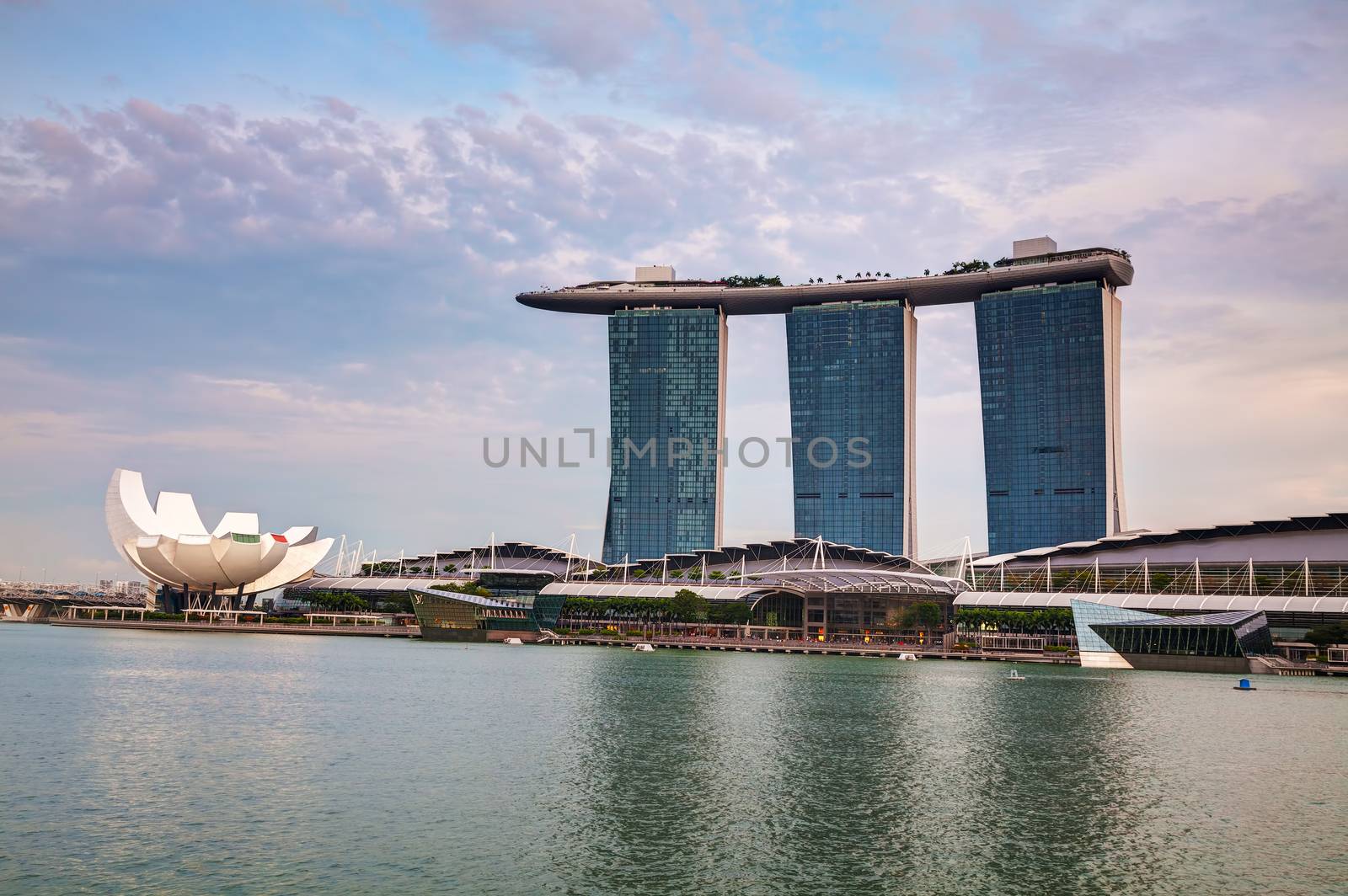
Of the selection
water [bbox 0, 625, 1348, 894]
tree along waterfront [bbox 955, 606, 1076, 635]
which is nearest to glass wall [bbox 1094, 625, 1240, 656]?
tree along waterfront [bbox 955, 606, 1076, 635]

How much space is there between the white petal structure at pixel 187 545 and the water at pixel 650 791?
330ft

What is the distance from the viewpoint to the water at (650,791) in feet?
86.8

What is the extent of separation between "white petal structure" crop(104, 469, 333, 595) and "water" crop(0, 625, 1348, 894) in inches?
3959

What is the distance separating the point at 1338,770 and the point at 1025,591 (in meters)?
107

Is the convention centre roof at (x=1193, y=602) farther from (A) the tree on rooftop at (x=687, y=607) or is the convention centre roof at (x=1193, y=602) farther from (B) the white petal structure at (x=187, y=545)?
(B) the white petal structure at (x=187, y=545)

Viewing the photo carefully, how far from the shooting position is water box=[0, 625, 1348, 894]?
26453mm

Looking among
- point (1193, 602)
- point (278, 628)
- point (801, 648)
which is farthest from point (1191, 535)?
point (278, 628)

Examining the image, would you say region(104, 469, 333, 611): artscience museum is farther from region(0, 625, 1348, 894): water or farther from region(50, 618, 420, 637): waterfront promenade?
region(0, 625, 1348, 894): water

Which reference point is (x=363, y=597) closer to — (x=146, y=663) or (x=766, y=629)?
(x=766, y=629)

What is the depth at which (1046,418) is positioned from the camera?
627 feet

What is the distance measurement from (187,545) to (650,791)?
14645 centimetres

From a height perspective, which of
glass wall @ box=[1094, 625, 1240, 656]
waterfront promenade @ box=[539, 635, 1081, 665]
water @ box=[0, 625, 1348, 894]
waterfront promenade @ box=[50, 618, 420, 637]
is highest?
glass wall @ box=[1094, 625, 1240, 656]

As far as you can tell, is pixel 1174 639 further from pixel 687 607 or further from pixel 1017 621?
pixel 687 607

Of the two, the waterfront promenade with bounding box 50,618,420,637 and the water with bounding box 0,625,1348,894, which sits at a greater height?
the water with bounding box 0,625,1348,894
